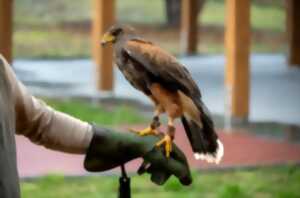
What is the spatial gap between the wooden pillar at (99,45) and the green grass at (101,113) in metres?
0.48

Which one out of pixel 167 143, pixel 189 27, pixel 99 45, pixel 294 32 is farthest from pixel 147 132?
pixel 189 27

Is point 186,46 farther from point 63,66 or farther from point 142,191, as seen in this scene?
point 142,191

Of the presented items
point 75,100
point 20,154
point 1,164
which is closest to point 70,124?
point 1,164

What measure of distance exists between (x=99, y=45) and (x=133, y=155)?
22.2 ft

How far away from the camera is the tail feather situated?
2.55m

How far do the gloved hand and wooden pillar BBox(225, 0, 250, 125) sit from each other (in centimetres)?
614

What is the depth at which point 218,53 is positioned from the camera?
1800 cm

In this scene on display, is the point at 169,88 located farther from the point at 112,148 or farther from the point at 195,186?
the point at 195,186

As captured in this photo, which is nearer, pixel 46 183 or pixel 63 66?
pixel 46 183

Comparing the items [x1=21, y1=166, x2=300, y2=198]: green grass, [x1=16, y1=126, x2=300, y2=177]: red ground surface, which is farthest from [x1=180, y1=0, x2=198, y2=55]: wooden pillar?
[x1=21, y1=166, x2=300, y2=198]: green grass

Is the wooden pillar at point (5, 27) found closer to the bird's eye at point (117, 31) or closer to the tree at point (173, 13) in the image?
the bird's eye at point (117, 31)

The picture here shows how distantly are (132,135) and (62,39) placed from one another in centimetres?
1658

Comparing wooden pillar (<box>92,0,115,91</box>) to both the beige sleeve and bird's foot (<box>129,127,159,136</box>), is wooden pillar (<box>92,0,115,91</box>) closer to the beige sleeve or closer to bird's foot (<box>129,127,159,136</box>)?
bird's foot (<box>129,127,159,136</box>)

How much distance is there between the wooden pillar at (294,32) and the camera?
46.3 feet
